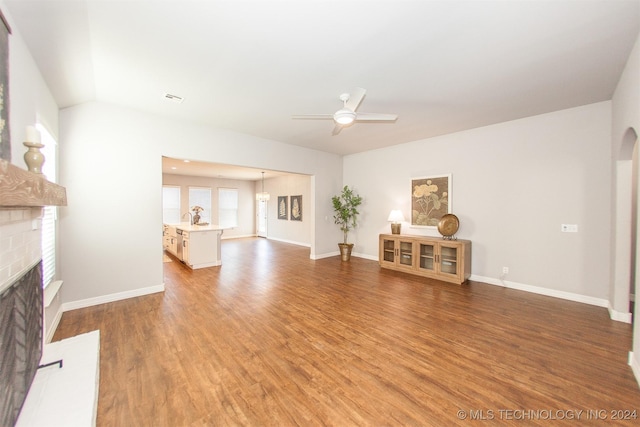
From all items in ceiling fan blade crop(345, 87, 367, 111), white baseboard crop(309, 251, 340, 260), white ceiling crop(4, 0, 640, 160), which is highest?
white ceiling crop(4, 0, 640, 160)

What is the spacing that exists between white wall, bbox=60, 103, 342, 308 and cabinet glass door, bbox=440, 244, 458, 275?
4644 mm

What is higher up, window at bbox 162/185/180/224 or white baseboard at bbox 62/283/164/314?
window at bbox 162/185/180/224

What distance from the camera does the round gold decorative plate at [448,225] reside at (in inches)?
184

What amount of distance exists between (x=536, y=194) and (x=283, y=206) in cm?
760

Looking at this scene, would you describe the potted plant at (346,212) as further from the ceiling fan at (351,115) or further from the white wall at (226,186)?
the white wall at (226,186)

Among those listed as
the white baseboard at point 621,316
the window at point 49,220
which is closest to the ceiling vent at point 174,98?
the window at point 49,220

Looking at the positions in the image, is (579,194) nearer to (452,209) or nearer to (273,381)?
(452,209)

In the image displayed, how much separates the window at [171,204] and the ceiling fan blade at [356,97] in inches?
334

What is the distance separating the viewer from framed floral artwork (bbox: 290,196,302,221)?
9094 millimetres

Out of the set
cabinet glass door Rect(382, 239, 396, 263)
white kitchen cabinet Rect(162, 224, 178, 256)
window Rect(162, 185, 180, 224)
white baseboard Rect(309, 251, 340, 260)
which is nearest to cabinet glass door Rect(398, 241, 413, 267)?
cabinet glass door Rect(382, 239, 396, 263)

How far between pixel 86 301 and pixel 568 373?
17.8 feet

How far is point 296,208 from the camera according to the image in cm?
921

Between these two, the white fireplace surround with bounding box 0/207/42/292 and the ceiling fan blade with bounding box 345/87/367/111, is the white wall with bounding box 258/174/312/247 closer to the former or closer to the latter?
the ceiling fan blade with bounding box 345/87/367/111

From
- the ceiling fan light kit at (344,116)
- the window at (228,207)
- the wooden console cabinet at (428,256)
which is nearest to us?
the ceiling fan light kit at (344,116)
